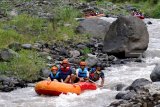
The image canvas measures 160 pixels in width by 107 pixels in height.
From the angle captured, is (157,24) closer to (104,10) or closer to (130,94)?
(104,10)

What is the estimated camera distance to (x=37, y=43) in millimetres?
18391

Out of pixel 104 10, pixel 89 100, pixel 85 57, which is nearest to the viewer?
pixel 89 100

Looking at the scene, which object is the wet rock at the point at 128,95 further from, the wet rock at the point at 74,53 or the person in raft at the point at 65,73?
the wet rock at the point at 74,53

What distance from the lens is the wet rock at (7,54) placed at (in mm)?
14952

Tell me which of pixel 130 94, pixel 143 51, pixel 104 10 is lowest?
pixel 104 10

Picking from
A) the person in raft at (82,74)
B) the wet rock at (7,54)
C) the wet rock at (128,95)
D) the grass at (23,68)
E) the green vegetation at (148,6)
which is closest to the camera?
the wet rock at (128,95)

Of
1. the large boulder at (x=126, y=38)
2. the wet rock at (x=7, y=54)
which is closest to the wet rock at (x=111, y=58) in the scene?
the large boulder at (x=126, y=38)

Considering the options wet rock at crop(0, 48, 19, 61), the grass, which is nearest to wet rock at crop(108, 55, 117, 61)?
the grass

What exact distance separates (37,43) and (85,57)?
2350 mm

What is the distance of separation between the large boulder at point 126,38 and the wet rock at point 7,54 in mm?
4994

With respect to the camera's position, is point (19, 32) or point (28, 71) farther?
point (19, 32)

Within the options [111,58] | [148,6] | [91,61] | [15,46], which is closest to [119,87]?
[91,61]

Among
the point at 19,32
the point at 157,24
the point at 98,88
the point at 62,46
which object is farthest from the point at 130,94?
the point at 157,24

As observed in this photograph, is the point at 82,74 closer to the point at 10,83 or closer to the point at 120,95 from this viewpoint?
the point at 10,83
